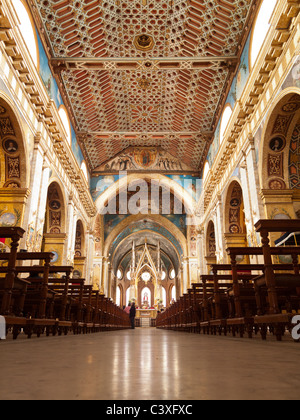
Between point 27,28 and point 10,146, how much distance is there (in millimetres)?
2935

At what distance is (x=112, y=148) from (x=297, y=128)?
10119 millimetres

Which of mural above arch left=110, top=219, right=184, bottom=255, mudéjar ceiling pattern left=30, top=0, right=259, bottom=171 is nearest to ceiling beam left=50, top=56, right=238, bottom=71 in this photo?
mudéjar ceiling pattern left=30, top=0, right=259, bottom=171

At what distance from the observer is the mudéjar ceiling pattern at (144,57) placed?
29.6 ft

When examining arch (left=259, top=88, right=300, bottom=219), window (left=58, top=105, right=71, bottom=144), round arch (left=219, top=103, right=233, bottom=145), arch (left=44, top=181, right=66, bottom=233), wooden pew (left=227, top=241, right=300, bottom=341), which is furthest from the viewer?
arch (left=44, top=181, right=66, bottom=233)

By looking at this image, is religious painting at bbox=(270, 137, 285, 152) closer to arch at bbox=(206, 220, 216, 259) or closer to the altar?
arch at bbox=(206, 220, 216, 259)

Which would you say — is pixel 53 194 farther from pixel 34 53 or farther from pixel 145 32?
pixel 145 32

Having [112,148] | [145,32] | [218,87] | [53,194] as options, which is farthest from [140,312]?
[145,32]

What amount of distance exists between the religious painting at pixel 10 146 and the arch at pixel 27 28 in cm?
204

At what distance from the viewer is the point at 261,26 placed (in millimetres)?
8047

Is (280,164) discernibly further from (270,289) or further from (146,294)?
(146,294)

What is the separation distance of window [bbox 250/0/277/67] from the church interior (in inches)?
2.1

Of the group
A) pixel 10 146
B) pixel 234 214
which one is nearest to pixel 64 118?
pixel 10 146

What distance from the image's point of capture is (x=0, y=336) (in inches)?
120

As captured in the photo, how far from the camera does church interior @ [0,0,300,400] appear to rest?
2.51 meters
